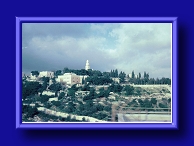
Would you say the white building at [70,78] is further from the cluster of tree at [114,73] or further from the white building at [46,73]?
the cluster of tree at [114,73]

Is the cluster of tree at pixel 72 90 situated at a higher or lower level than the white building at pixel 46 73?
lower

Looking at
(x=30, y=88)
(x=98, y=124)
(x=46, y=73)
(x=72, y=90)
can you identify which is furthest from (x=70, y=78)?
(x=98, y=124)

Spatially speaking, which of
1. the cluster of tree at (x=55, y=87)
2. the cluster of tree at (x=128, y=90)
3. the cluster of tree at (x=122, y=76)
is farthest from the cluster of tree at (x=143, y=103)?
the cluster of tree at (x=55, y=87)

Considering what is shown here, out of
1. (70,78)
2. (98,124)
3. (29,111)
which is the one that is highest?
(70,78)

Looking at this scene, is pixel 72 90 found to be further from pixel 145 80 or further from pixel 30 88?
pixel 145 80

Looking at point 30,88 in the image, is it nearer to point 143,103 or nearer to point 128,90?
point 128,90

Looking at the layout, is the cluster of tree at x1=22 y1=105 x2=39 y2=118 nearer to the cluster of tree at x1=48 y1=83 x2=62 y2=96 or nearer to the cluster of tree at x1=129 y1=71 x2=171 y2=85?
the cluster of tree at x1=48 y1=83 x2=62 y2=96

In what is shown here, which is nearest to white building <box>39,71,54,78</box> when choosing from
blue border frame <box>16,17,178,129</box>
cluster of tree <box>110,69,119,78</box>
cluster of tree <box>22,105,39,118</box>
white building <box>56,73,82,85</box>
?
white building <box>56,73,82,85</box>

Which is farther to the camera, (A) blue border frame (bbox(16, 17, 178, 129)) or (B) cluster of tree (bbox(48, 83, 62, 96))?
(B) cluster of tree (bbox(48, 83, 62, 96))

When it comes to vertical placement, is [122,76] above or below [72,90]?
above

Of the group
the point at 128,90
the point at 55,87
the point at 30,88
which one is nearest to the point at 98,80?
the point at 128,90

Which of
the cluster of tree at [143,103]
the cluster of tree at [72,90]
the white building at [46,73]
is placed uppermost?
the white building at [46,73]
